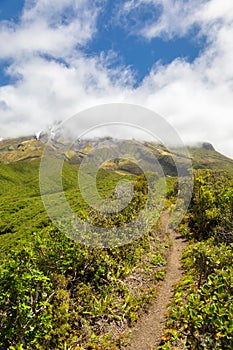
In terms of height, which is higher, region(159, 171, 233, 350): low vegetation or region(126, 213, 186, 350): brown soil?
region(159, 171, 233, 350): low vegetation

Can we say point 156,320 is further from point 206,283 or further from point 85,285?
point 206,283

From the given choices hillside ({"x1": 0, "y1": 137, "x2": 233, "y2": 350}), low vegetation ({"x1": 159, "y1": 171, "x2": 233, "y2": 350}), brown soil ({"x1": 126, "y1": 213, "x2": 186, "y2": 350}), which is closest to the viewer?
low vegetation ({"x1": 159, "y1": 171, "x2": 233, "y2": 350})

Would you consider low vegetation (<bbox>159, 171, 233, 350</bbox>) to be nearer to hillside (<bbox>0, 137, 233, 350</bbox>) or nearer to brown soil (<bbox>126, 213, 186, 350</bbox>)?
hillside (<bbox>0, 137, 233, 350</bbox>)

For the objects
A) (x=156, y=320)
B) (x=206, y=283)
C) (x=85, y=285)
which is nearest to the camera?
(x=206, y=283)

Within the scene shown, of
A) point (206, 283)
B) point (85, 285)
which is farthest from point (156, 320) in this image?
point (206, 283)

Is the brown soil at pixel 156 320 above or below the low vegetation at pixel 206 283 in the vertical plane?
Answer: below

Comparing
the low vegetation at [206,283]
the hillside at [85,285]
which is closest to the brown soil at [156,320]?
the hillside at [85,285]

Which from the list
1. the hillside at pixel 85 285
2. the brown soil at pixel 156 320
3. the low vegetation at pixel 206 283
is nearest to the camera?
the low vegetation at pixel 206 283

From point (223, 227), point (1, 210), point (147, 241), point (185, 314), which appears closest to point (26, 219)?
point (1, 210)

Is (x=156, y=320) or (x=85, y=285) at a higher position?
(x=85, y=285)

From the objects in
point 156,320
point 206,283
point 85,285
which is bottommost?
point 156,320

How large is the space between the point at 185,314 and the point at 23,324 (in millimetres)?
4116

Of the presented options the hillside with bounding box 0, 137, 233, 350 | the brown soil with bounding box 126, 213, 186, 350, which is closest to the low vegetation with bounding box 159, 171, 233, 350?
the hillside with bounding box 0, 137, 233, 350

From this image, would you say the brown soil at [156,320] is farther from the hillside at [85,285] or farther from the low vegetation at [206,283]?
the low vegetation at [206,283]
